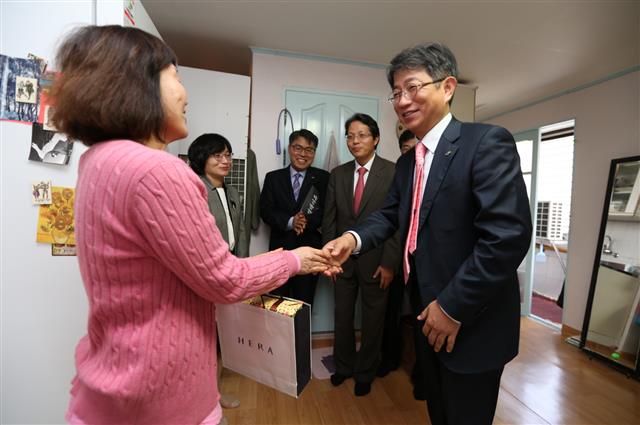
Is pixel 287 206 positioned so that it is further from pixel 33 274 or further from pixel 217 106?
pixel 33 274

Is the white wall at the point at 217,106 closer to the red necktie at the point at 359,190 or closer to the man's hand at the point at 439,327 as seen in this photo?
the red necktie at the point at 359,190

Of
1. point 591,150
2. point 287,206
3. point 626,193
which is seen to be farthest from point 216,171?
point 591,150

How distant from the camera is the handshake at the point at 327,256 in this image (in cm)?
89

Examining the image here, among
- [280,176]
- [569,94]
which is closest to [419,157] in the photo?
[280,176]

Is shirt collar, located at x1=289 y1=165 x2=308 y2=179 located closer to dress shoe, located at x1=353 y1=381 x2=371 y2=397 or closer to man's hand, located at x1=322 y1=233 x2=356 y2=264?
man's hand, located at x1=322 y1=233 x2=356 y2=264

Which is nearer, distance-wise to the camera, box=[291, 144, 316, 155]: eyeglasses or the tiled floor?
box=[291, 144, 316, 155]: eyeglasses

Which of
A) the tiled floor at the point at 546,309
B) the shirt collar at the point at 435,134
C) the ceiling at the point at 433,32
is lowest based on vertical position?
the tiled floor at the point at 546,309

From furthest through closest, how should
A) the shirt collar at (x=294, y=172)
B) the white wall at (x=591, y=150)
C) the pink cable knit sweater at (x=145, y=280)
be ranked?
the white wall at (x=591, y=150), the shirt collar at (x=294, y=172), the pink cable knit sweater at (x=145, y=280)

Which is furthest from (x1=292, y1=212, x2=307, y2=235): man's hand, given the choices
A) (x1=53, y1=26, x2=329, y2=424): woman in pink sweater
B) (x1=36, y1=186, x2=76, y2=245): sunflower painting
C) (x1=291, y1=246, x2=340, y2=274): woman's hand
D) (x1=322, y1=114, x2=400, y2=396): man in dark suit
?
(x1=53, y1=26, x2=329, y2=424): woman in pink sweater

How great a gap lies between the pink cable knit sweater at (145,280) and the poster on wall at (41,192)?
86 centimetres

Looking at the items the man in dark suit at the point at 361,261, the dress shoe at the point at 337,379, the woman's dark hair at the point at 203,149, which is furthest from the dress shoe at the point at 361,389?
the woman's dark hair at the point at 203,149

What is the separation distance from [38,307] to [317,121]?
232cm

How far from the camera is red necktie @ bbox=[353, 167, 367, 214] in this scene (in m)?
2.21

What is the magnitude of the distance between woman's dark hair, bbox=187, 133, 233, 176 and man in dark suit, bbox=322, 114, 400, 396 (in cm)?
85
